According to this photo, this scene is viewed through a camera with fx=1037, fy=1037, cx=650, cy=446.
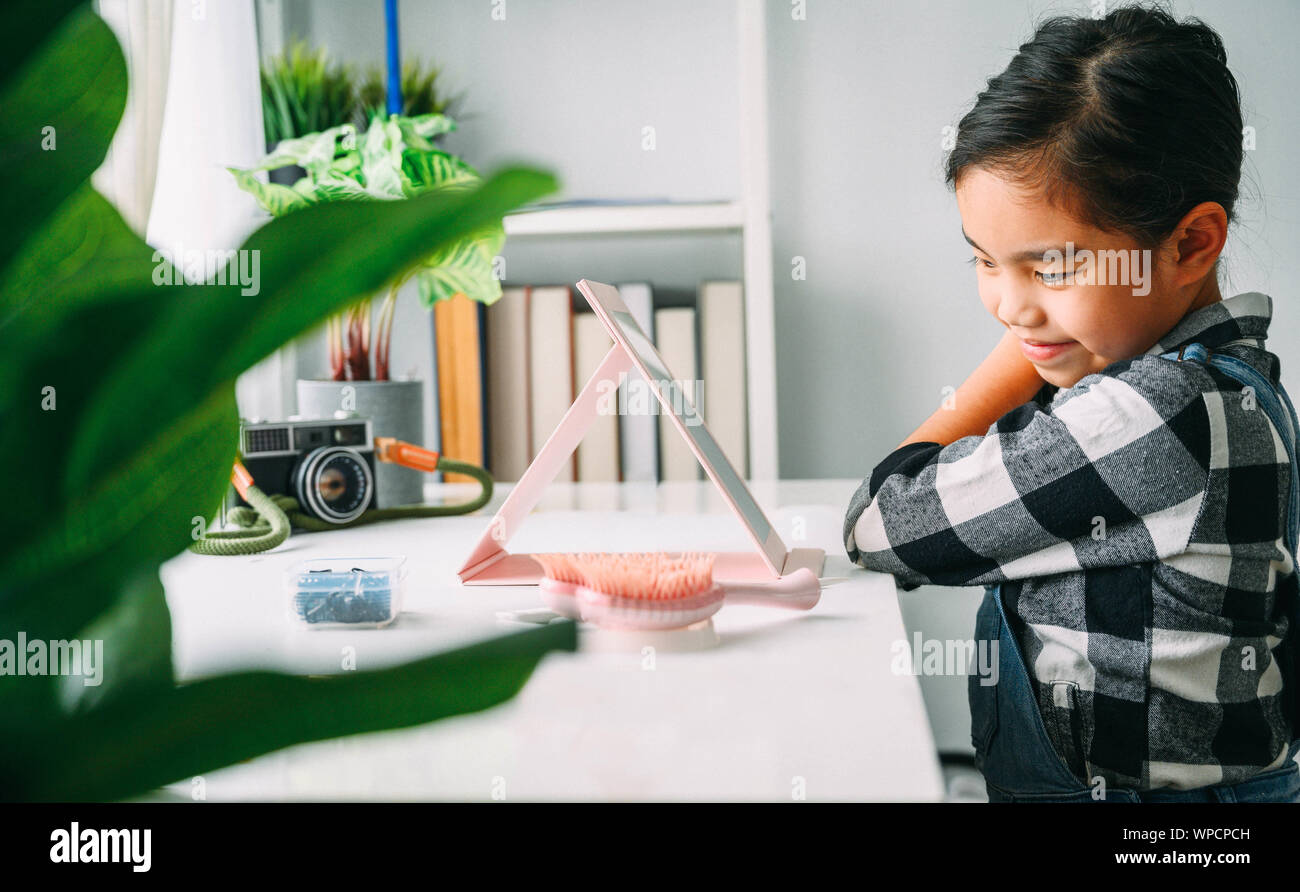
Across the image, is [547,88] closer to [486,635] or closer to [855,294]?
[855,294]

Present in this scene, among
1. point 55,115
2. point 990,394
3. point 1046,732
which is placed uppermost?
point 55,115

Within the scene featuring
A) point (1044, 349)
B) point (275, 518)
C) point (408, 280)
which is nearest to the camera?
point (1044, 349)

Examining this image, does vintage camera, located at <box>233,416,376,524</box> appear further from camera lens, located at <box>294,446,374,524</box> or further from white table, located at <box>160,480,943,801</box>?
white table, located at <box>160,480,943,801</box>

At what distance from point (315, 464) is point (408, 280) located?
0.22 m

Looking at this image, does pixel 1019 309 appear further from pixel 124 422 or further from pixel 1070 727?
pixel 124 422

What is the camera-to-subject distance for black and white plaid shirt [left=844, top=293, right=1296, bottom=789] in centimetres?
66

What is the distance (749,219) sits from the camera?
4.26 ft

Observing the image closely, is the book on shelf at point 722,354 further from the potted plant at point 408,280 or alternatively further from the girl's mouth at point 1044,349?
the girl's mouth at point 1044,349

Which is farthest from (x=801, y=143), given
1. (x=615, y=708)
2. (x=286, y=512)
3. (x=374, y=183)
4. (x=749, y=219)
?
(x=615, y=708)

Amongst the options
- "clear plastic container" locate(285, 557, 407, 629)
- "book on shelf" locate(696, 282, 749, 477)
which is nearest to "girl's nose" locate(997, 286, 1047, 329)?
"clear plastic container" locate(285, 557, 407, 629)

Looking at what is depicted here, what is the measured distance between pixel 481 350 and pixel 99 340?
125 centimetres

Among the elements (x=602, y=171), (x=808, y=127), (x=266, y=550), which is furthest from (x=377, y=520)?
(x=808, y=127)

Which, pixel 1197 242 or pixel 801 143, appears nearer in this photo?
pixel 1197 242

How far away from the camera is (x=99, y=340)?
0.13 meters
